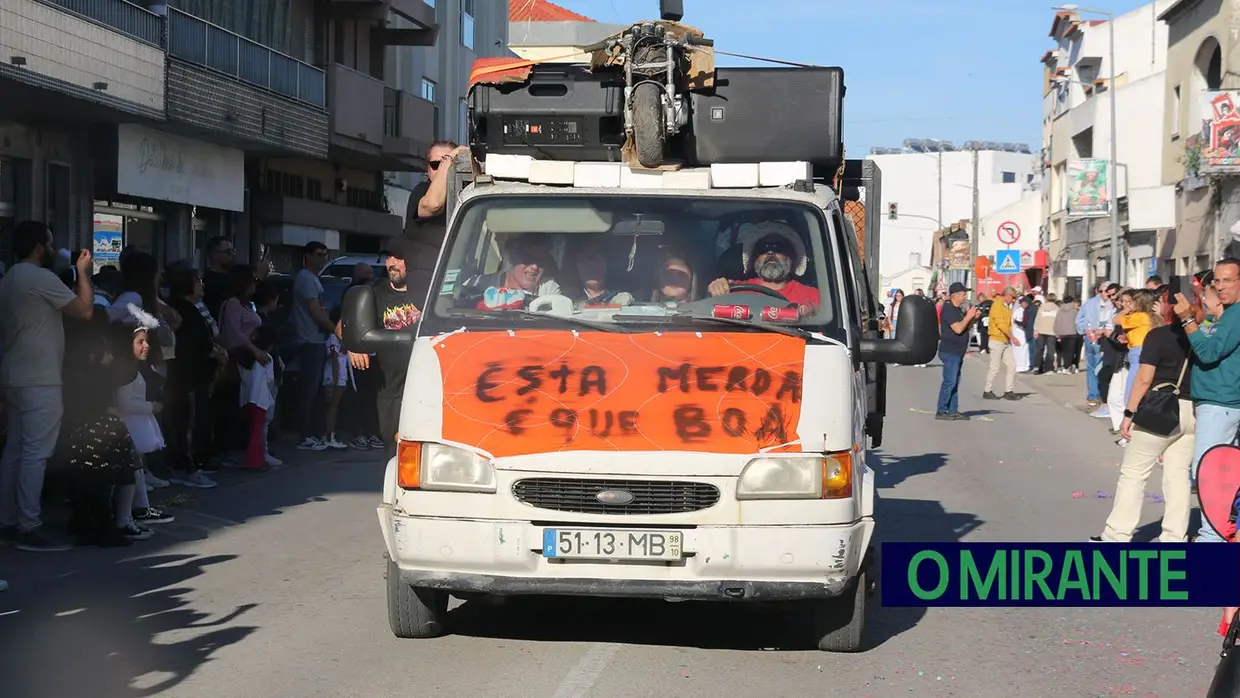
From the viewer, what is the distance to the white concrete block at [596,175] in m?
7.89

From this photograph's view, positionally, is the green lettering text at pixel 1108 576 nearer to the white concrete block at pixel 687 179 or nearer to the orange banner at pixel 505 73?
the white concrete block at pixel 687 179

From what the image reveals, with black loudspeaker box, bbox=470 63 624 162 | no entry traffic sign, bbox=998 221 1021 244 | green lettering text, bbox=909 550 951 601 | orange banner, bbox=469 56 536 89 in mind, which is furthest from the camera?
no entry traffic sign, bbox=998 221 1021 244

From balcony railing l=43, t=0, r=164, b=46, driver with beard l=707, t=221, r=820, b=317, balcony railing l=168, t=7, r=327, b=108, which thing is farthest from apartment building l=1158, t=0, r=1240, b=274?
driver with beard l=707, t=221, r=820, b=317

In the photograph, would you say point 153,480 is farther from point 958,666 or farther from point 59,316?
point 958,666

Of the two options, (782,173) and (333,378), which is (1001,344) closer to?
(333,378)

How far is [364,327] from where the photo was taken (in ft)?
24.7

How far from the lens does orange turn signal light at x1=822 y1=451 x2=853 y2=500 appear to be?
6.55m

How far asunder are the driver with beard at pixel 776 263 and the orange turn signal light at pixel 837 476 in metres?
1.00

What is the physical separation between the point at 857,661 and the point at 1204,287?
19.0 ft

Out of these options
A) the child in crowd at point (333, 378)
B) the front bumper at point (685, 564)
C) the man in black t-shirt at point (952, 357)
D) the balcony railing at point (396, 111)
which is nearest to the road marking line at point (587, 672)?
the front bumper at point (685, 564)

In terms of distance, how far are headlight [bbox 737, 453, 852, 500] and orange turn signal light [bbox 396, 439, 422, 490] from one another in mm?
1338

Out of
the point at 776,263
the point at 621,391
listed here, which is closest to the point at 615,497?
the point at 621,391

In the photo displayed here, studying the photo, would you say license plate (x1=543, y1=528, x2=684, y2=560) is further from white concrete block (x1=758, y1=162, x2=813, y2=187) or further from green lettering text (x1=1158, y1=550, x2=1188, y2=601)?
green lettering text (x1=1158, y1=550, x2=1188, y2=601)

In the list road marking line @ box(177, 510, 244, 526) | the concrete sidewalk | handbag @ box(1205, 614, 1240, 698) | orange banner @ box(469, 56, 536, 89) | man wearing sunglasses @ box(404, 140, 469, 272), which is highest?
orange banner @ box(469, 56, 536, 89)
